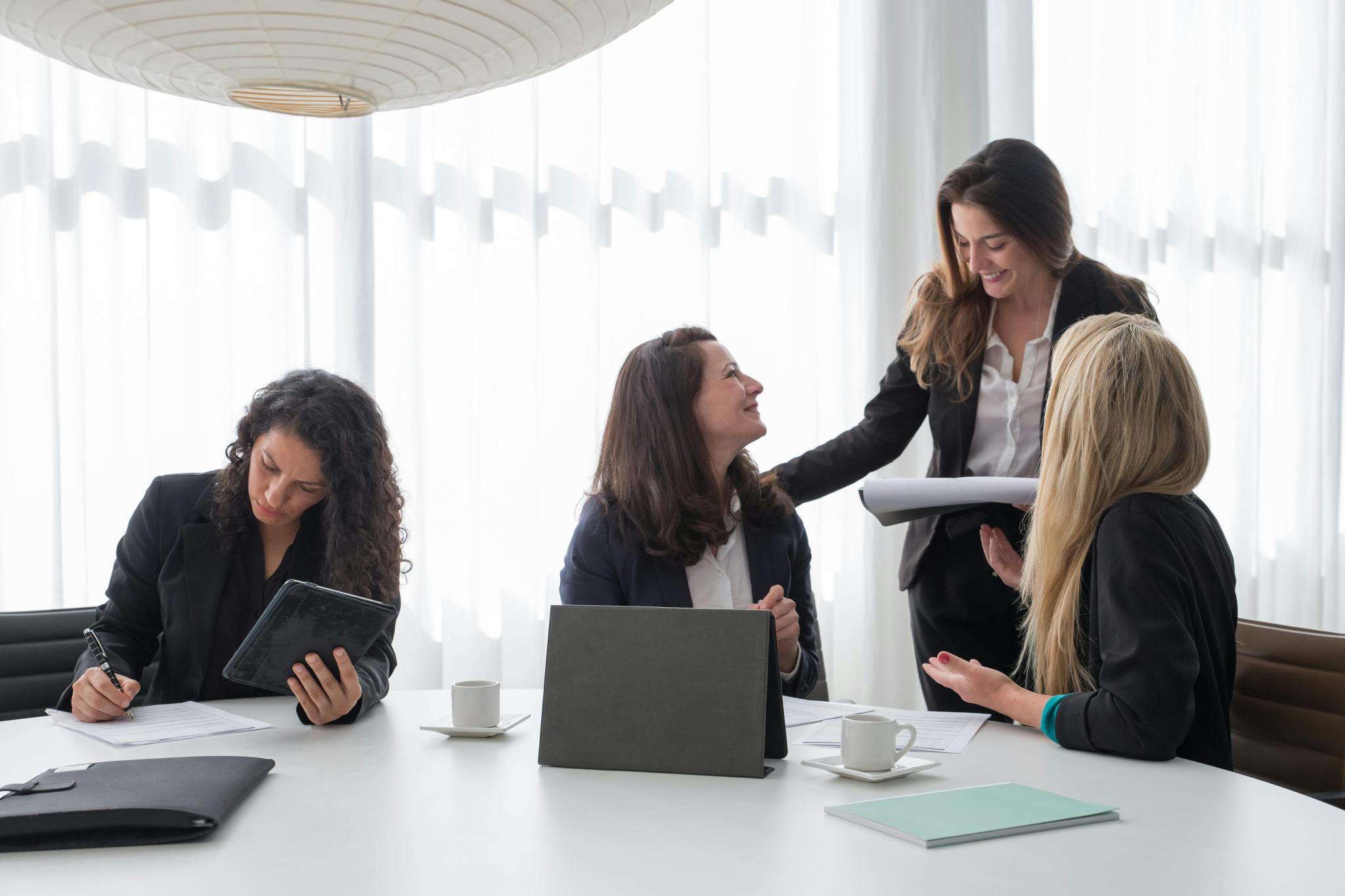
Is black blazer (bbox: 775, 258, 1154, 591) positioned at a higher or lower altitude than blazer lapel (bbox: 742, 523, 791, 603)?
higher

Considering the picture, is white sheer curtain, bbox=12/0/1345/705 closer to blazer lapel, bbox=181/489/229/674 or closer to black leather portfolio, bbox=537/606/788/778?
blazer lapel, bbox=181/489/229/674

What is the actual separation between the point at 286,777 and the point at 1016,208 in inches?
66.8

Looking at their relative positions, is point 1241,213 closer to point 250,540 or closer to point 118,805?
point 250,540

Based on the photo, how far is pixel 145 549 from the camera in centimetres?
204

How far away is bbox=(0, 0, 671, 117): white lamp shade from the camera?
1273 millimetres

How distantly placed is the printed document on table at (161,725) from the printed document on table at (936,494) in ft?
3.71

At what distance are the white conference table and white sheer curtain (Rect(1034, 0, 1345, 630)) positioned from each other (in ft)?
9.81

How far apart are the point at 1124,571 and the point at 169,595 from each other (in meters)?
1.59

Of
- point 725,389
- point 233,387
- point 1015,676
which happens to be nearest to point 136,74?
point 725,389

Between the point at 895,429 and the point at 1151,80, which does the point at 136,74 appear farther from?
the point at 1151,80

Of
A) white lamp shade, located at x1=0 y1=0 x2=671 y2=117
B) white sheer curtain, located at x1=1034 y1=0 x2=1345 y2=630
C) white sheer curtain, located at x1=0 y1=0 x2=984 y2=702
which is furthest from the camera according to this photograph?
white sheer curtain, located at x1=1034 y1=0 x2=1345 y2=630

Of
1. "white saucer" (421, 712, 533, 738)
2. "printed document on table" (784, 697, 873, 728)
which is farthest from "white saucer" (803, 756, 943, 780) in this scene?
"white saucer" (421, 712, 533, 738)

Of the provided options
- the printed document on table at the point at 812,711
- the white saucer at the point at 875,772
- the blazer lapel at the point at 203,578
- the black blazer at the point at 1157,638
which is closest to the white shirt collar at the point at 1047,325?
the black blazer at the point at 1157,638

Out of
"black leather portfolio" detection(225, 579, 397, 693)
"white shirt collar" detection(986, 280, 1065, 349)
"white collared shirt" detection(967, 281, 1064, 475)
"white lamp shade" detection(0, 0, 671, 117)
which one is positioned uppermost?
"white lamp shade" detection(0, 0, 671, 117)
